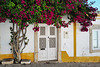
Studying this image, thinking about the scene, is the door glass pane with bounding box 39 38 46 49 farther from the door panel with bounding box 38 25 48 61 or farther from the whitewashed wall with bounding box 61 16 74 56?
the whitewashed wall with bounding box 61 16 74 56

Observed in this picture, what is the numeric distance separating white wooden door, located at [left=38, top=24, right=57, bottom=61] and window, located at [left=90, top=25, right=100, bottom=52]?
254 cm

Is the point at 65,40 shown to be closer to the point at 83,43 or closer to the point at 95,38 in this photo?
the point at 83,43

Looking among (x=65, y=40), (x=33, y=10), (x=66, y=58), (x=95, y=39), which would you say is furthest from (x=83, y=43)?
(x=33, y=10)

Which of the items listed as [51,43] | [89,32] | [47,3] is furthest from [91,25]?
→ [47,3]

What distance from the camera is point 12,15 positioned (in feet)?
25.7

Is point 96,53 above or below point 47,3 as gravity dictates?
below

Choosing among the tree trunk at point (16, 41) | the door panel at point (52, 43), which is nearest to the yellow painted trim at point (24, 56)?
the tree trunk at point (16, 41)

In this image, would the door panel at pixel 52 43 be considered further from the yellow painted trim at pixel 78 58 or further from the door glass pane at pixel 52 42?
the yellow painted trim at pixel 78 58

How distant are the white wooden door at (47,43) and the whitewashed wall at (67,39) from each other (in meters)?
0.54

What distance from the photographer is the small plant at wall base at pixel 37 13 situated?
7371 millimetres

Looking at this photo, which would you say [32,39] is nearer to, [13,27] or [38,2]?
[13,27]

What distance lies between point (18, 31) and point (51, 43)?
97.2 inches

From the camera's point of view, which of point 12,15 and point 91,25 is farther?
point 91,25

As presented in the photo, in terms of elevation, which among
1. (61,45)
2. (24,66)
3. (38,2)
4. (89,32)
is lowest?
(24,66)
